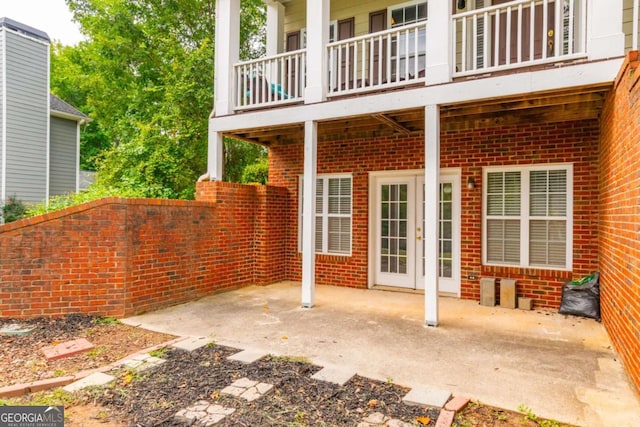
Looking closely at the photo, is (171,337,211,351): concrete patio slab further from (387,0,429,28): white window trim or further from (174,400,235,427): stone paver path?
(387,0,429,28): white window trim

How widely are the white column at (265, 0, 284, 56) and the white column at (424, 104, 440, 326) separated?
4457 mm

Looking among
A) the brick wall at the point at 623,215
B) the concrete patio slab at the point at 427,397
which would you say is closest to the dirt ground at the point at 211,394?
the concrete patio slab at the point at 427,397

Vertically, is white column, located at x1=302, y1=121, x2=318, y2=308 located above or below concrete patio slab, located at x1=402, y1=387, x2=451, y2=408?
above

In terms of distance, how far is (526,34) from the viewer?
19.4 ft

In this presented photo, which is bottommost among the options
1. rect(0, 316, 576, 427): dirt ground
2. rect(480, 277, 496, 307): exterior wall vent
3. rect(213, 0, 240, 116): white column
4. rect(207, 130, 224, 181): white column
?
rect(0, 316, 576, 427): dirt ground

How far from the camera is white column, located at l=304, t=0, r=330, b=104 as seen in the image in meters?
5.67

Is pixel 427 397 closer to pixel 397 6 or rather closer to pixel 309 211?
pixel 309 211

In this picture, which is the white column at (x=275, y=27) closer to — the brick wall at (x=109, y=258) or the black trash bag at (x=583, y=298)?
the brick wall at (x=109, y=258)

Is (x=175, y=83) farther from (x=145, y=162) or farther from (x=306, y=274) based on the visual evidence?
(x=306, y=274)

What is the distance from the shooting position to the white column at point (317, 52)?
223 inches

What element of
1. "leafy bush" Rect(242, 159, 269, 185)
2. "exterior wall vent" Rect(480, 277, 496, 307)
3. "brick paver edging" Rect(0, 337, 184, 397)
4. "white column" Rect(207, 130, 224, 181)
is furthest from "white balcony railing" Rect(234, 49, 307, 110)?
"leafy bush" Rect(242, 159, 269, 185)

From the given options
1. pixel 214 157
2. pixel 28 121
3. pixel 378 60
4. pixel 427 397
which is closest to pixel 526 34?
pixel 378 60

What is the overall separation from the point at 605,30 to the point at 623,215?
6.52ft
